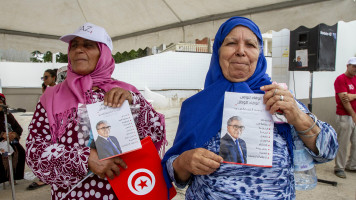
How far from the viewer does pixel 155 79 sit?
15836mm

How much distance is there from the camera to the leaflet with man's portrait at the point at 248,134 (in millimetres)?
1094

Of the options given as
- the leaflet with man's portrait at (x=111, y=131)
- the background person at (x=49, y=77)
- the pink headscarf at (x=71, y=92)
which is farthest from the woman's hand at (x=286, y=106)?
the background person at (x=49, y=77)

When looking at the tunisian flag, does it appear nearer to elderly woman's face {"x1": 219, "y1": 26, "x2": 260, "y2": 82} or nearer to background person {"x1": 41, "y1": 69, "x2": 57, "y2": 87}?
elderly woman's face {"x1": 219, "y1": 26, "x2": 260, "y2": 82}

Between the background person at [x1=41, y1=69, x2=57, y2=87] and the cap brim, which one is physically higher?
the cap brim

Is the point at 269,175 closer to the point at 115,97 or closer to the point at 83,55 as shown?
the point at 115,97

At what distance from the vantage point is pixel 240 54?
4.09 ft

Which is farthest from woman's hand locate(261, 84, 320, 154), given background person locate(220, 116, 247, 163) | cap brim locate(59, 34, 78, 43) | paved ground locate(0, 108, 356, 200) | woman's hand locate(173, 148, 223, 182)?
paved ground locate(0, 108, 356, 200)

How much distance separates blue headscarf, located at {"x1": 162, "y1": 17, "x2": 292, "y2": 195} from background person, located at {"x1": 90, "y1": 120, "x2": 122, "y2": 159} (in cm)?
32

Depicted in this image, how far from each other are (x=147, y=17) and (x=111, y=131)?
2732 millimetres

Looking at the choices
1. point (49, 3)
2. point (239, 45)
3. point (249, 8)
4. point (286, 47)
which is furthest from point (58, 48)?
point (286, 47)

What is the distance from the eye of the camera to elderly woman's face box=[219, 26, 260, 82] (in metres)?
1.26

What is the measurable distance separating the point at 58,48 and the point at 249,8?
3.52 meters

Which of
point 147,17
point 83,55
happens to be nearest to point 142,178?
point 83,55

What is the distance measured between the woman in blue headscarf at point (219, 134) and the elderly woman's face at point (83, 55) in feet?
2.42
